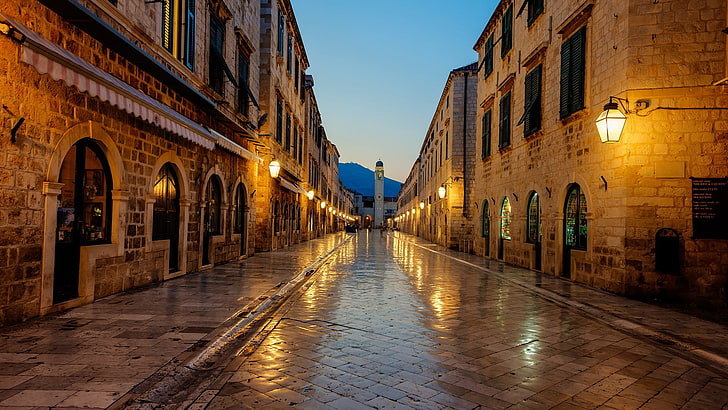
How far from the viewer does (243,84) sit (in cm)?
1662

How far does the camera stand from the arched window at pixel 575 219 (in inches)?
458

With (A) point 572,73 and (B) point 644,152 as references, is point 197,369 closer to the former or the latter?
(B) point 644,152

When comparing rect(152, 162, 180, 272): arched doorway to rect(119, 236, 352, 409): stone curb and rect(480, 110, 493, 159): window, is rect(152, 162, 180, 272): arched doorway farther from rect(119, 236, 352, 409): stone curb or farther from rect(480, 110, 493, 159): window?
rect(480, 110, 493, 159): window

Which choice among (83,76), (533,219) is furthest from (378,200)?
(83,76)

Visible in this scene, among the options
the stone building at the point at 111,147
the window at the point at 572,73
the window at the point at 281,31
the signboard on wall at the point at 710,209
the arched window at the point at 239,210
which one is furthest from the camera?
the window at the point at 281,31

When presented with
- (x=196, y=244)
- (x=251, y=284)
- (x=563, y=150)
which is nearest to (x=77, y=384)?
(x=251, y=284)

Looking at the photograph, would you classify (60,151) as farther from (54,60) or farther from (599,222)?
(599,222)

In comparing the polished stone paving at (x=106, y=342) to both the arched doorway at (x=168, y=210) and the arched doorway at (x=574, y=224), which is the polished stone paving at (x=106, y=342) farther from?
the arched doorway at (x=574, y=224)

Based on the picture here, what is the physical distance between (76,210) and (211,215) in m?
6.35

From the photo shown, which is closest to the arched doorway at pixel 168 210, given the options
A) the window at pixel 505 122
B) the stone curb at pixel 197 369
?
the stone curb at pixel 197 369

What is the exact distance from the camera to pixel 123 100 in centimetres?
667

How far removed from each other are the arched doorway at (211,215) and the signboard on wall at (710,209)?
11844 mm

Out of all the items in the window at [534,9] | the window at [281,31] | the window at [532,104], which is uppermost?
the window at [281,31]

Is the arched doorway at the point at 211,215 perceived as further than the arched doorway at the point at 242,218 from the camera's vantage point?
No
